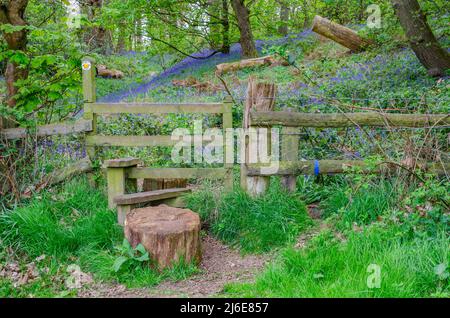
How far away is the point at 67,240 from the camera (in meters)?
5.57

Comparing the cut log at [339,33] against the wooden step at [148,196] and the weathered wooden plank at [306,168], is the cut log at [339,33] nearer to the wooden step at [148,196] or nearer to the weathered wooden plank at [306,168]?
the weathered wooden plank at [306,168]

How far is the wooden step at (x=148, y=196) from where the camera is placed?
19.4 feet

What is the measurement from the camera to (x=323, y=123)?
20.4 feet

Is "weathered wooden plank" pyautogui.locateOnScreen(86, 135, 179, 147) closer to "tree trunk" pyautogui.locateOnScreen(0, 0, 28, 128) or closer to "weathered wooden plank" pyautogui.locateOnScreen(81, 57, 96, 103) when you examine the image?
"weathered wooden plank" pyautogui.locateOnScreen(81, 57, 96, 103)

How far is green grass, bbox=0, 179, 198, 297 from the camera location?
4969 millimetres

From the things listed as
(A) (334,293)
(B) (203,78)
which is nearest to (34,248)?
(A) (334,293)

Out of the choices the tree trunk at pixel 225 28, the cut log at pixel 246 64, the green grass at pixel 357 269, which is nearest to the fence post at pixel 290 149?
the green grass at pixel 357 269

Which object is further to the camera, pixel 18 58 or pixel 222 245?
pixel 18 58

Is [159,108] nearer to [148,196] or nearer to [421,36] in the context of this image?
[148,196]

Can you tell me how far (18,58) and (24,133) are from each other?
3.34ft

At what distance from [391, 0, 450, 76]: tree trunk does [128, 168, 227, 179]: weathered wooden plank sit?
6278mm

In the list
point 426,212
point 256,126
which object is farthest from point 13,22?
point 426,212

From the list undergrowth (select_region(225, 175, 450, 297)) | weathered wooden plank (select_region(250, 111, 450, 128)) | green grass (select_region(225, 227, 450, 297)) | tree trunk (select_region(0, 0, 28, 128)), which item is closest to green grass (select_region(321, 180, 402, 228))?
undergrowth (select_region(225, 175, 450, 297))
